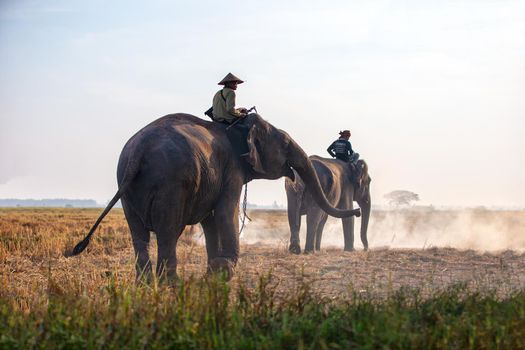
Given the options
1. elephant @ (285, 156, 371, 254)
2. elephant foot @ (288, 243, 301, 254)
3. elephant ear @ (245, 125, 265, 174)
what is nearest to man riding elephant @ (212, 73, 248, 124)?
elephant ear @ (245, 125, 265, 174)

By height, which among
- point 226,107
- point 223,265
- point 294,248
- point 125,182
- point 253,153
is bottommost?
point 294,248

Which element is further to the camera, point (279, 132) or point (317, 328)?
point (279, 132)

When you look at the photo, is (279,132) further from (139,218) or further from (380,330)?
(380,330)

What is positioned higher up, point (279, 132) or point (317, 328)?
point (279, 132)

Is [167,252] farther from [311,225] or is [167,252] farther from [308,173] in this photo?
[311,225]

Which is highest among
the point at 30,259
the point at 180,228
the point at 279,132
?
the point at 279,132

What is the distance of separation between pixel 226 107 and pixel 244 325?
550 cm

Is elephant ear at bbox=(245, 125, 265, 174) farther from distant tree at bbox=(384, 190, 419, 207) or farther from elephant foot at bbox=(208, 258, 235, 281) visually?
distant tree at bbox=(384, 190, 419, 207)

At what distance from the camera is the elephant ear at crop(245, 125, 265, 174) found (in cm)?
1098

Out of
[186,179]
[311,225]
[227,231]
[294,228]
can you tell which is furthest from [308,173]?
[311,225]

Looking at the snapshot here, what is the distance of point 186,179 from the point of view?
943cm

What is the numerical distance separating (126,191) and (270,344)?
4.29 meters

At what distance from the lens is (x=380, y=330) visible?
5824mm

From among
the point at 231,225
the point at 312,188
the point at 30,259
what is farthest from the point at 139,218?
the point at 30,259
